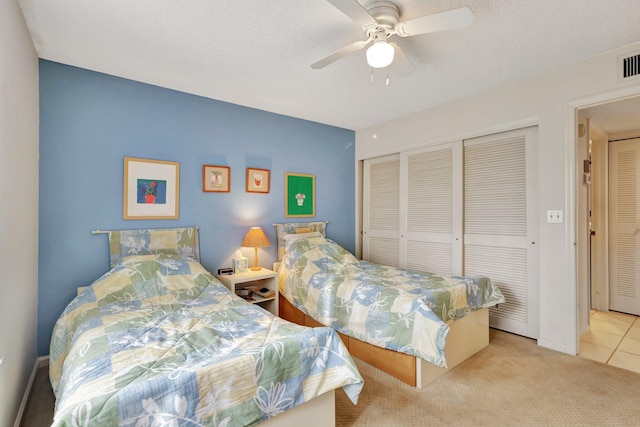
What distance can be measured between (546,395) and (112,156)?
3.74m

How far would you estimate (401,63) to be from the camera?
6.89 feet

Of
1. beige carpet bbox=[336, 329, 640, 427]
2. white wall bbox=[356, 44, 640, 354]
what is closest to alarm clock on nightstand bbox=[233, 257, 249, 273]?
beige carpet bbox=[336, 329, 640, 427]

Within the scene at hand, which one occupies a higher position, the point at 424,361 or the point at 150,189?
the point at 150,189

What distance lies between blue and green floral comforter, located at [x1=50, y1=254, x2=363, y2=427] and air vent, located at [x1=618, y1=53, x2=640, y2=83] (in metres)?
2.79

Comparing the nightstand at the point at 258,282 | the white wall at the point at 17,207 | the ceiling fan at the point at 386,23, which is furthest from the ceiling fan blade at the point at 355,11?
the nightstand at the point at 258,282

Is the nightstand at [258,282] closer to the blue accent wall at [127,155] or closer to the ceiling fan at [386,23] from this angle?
the blue accent wall at [127,155]

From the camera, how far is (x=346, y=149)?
14.6 ft

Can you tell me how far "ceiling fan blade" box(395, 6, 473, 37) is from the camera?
1546 millimetres

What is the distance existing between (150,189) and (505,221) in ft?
11.2

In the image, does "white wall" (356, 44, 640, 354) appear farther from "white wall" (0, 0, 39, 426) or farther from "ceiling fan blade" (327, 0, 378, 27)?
"white wall" (0, 0, 39, 426)

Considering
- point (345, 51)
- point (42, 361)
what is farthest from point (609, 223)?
point (42, 361)

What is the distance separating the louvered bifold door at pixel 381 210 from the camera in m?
4.07

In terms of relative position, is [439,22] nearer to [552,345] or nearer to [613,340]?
[552,345]

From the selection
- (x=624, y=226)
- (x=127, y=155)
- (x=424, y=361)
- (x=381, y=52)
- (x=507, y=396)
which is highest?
(x=381, y=52)
